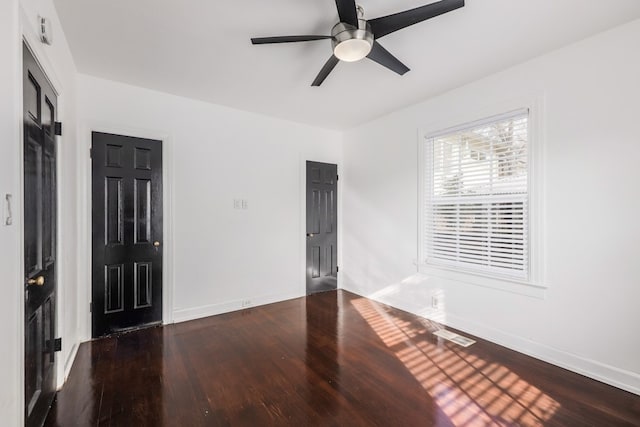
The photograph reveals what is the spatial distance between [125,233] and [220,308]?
1400 millimetres

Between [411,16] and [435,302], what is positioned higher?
[411,16]

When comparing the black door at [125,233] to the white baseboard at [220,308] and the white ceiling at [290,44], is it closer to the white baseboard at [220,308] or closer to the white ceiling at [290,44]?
the white baseboard at [220,308]

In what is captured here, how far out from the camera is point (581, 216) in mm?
2352

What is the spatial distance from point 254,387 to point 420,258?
92.1 inches

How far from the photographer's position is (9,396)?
1.24m

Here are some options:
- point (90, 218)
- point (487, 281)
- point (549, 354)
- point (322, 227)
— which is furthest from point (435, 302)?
point (90, 218)

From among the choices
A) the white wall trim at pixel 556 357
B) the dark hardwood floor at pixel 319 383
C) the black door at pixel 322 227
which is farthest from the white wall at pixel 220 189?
the white wall trim at pixel 556 357

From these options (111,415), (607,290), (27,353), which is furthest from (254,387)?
(607,290)

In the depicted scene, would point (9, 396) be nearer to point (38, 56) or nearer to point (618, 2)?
point (38, 56)

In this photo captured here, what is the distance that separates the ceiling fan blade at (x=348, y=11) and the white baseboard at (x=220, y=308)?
3308 millimetres

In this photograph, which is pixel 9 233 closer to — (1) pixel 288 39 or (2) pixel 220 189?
(1) pixel 288 39

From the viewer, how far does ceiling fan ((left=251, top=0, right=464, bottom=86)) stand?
168 cm

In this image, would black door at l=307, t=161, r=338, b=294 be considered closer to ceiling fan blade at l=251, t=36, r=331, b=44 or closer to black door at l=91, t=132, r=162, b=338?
black door at l=91, t=132, r=162, b=338

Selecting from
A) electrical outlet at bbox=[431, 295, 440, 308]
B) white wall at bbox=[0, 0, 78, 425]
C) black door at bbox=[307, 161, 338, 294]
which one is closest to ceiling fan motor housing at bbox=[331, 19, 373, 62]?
white wall at bbox=[0, 0, 78, 425]
